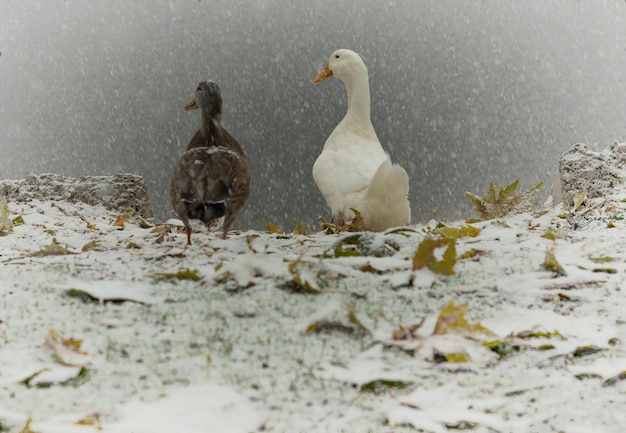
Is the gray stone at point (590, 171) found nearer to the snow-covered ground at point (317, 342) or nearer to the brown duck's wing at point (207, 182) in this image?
the snow-covered ground at point (317, 342)

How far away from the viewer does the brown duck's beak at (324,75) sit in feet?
13.1

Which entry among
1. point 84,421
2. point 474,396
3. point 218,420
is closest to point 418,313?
point 474,396

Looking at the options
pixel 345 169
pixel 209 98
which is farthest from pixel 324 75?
pixel 209 98

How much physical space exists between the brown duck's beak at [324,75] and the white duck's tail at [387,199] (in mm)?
1321

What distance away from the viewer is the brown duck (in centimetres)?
246

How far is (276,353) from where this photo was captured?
3.89 ft

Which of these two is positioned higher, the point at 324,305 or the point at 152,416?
the point at 324,305

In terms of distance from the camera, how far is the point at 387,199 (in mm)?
2949

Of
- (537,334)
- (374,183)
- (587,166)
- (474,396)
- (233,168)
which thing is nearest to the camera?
(474,396)

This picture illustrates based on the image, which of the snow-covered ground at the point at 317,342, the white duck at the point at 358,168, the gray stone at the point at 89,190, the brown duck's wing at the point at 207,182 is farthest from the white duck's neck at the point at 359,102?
the snow-covered ground at the point at 317,342

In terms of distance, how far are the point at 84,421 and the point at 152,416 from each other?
11cm

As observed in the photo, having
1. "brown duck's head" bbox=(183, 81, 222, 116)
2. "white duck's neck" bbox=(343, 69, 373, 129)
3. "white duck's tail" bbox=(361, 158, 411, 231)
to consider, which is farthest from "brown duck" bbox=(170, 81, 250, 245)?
"white duck's neck" bbox=(343, 69, 373, 129)

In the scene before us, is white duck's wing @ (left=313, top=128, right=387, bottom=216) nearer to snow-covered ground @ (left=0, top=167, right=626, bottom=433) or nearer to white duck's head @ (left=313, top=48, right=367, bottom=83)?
white duck's head @ (left=313, top=48, right=367, bottom=83)

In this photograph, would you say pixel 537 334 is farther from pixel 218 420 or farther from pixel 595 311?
pixel 218 420
